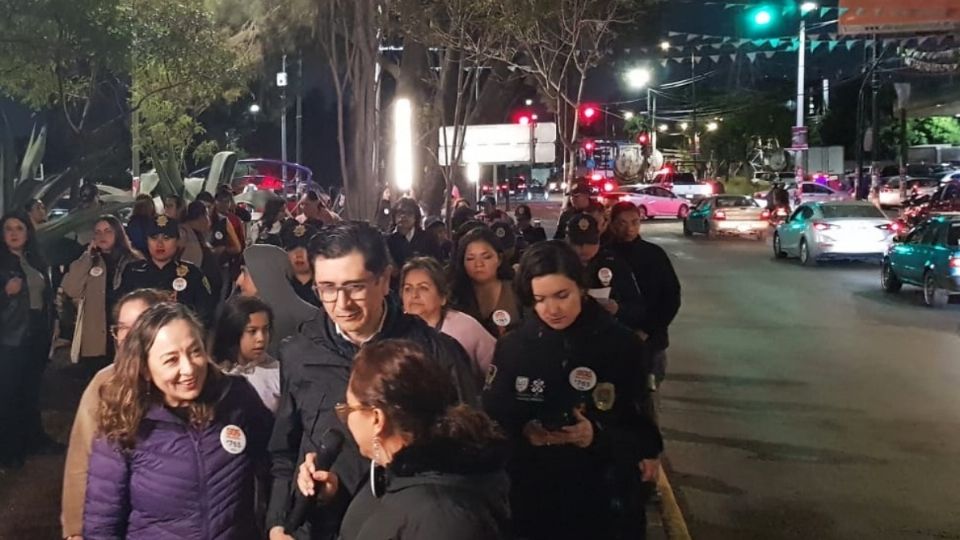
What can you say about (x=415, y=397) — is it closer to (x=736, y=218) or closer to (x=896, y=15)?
(x=896, y=15)

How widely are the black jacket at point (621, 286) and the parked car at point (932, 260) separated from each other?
35.9ft

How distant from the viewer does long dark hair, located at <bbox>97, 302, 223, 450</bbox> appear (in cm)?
346

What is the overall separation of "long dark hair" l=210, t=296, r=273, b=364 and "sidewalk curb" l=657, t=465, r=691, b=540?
7.87ft

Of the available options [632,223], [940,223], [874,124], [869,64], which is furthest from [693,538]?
[874,124]

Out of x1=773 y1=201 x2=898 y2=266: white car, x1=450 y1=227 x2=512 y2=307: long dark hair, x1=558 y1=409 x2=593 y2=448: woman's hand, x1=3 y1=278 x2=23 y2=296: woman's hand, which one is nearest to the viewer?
x1=558 y1=409 x2=593 y2=448: woman's hand

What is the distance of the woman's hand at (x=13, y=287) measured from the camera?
710 centimetres

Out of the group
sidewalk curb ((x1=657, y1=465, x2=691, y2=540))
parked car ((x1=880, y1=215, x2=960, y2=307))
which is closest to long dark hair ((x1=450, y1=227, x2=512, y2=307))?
sidewalk curb ((x1=657, y1=465, x2=691, y2=540))

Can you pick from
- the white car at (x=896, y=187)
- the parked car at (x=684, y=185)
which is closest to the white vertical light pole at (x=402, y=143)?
the parked car at (x=684, y=185)

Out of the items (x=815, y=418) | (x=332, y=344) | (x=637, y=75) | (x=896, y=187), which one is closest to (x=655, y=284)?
(x=815, y=418)

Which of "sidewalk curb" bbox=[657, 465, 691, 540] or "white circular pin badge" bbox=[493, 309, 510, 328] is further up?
"white circular pin badge" bbox=[493, 309, 510, 328]

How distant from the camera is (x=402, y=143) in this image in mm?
17562

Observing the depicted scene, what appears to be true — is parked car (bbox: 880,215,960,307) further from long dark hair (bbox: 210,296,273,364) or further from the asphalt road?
long dark hair (bbox: 210,296,273,364)

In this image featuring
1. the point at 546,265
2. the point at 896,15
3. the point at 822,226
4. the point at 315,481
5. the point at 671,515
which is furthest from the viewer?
the point at 896,15

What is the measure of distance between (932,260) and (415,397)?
15.2m
